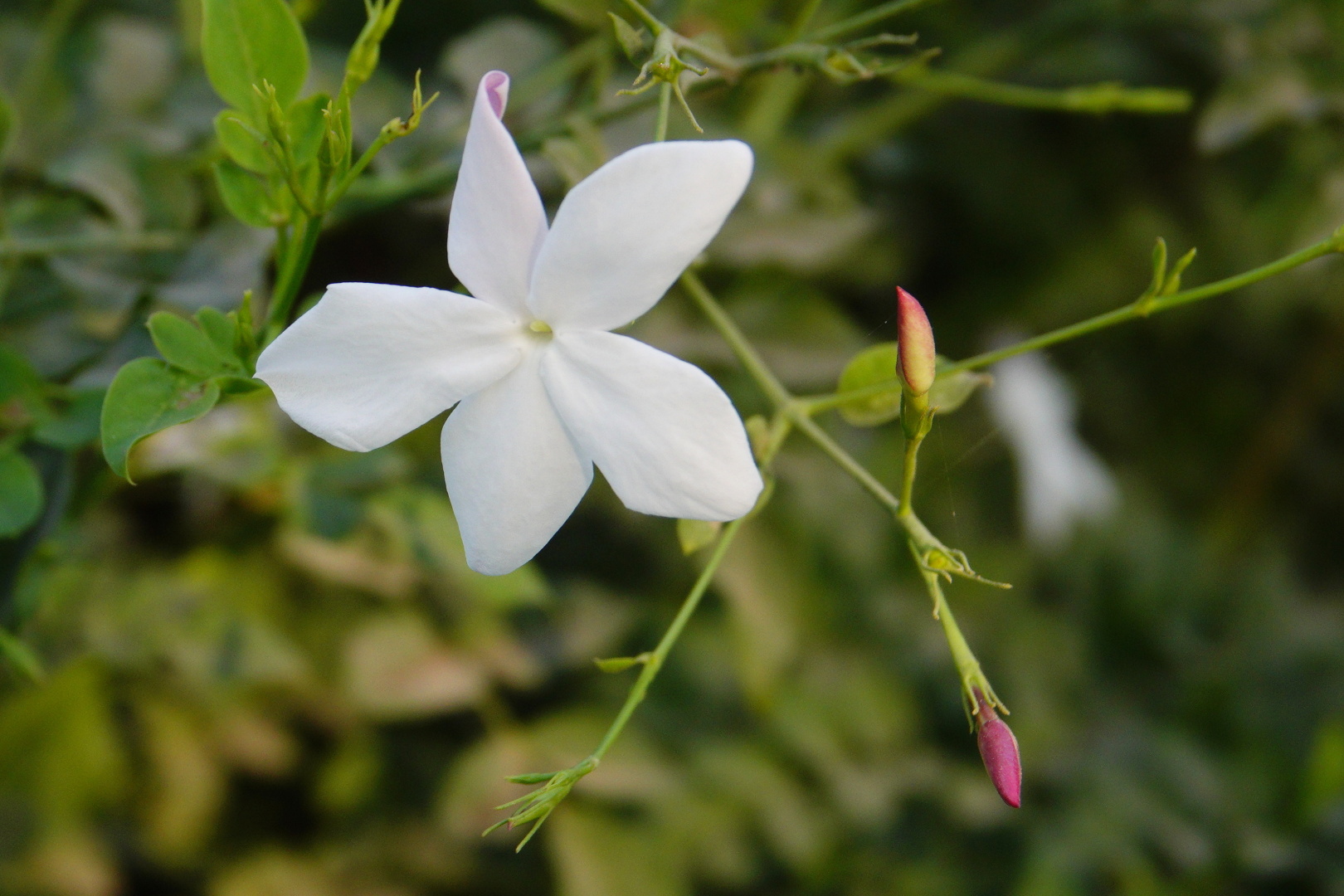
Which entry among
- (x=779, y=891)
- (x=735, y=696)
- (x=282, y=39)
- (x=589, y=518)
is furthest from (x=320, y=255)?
(x=779, y=891)

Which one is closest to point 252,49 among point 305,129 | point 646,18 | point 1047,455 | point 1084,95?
point 305,129

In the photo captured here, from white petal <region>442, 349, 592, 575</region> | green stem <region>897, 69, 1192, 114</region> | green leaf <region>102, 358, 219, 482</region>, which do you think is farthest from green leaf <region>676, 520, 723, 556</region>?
green stem <region>897, 69, 1192, 114</region>

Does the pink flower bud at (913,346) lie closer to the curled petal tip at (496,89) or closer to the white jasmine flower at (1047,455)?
the curled petal tip at (496,89)

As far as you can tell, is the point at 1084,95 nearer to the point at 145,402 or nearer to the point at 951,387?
the point at 951,387

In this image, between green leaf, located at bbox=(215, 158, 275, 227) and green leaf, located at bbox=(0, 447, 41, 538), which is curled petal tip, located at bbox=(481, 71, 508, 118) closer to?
green leaf, located at bbox=(215, 158, 275, 227)

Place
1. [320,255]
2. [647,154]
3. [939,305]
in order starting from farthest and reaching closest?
[939,305] → [320,255] → [647,154]

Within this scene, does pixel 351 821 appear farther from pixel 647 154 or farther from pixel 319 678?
pixel 647 154
